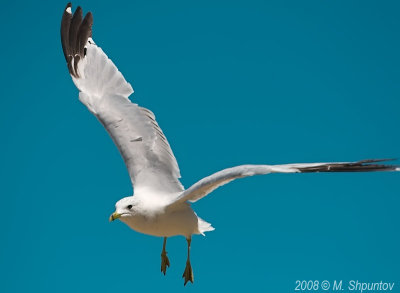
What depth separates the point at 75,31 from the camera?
11.8m

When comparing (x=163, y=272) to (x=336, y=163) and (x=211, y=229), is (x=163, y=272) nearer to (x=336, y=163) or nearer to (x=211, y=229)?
(x=211, y=229)

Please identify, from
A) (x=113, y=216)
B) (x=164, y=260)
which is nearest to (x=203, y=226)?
(x=164, y=260)

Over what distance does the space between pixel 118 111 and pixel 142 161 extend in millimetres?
1125

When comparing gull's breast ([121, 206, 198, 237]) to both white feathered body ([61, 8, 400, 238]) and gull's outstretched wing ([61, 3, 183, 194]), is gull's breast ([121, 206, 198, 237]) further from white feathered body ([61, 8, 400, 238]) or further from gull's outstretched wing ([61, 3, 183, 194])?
gull's outstretched wing ([61, 3, 183, 194])

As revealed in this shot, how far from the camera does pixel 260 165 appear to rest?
7.34 m

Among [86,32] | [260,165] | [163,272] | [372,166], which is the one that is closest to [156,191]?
[163,272]

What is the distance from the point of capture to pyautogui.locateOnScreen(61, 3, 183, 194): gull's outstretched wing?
9680 mm

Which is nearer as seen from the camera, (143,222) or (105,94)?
(143,222)

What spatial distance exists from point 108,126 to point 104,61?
147 centimetres

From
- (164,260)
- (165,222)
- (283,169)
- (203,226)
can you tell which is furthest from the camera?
(164,260)

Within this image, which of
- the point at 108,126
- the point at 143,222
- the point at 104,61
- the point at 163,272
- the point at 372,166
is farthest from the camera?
the point at 104,61

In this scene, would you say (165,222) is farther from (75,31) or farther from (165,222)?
(75,31)

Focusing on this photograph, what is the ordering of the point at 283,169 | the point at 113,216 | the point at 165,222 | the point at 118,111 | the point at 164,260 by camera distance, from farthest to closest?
the point at 118,111 → the point at 164,260 → the point at 165,222 → the point at 113,216 → the point at 283,169

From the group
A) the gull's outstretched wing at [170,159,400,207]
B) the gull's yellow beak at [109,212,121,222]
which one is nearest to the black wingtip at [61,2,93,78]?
the gull's yellow beak at [109,212,121,222]
